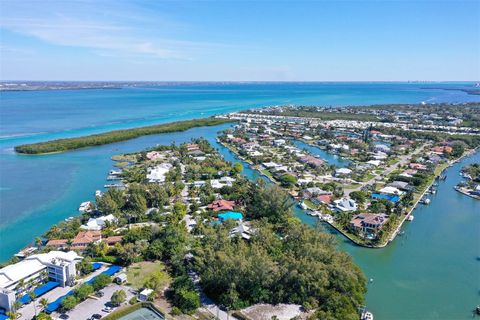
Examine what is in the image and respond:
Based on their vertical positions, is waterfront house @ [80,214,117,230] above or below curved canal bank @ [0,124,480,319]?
above

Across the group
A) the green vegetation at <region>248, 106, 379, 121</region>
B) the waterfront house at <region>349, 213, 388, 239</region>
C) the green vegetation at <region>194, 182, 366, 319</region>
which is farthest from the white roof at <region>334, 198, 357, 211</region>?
the green vegetation at <region>248, 106, 379, 121</region>

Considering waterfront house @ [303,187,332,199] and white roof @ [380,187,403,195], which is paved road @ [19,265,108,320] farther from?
white roof @ [380,187,403,195]

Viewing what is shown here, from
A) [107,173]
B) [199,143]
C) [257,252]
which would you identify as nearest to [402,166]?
[199,143]

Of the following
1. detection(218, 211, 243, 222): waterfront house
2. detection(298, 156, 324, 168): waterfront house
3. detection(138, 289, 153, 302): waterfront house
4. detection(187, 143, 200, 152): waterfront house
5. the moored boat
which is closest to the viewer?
the moored boat

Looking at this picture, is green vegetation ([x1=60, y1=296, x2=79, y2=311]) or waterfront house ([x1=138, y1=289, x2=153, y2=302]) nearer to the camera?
green vegetation ([x1=60, y1=296, x2=79, y2=311])

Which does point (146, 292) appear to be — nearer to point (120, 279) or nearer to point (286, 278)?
point (120, 279)

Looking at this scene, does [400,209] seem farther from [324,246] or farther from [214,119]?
[214,119]

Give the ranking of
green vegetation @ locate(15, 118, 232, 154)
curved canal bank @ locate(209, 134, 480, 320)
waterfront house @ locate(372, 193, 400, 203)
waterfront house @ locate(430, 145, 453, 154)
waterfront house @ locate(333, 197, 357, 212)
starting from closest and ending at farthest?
curved canal bank @ locate(209, 134, 480, 320), waterfront house @ locate(333, 197, 357, 212), waterfront house @ locate(372, 193, 400, 203), waterfront house @ locate(430, 145, 453, 154), green vegetation @ locate(15, 118, 232, 154)
